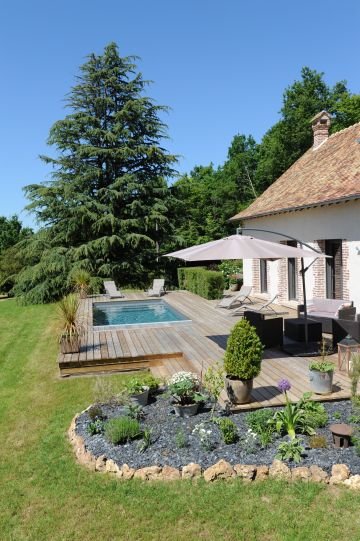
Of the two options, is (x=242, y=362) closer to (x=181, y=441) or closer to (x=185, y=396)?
(x=185, y=396)

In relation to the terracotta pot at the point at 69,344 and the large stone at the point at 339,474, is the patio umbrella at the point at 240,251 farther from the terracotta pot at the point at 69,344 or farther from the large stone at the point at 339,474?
the large stone at the point at 339,474

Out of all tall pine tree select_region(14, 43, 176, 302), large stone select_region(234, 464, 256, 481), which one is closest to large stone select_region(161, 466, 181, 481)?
large stone select_region(234, 464, 256, 481)

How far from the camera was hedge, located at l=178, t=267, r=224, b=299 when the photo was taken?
18250mm

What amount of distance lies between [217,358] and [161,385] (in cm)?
175

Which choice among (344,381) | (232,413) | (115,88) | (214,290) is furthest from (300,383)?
(115,88)

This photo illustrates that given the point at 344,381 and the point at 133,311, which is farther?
the point at 133,311

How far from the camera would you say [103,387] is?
672cm

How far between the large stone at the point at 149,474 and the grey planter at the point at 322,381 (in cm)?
297

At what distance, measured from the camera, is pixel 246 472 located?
468 centimetres

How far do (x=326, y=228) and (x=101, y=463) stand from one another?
1095 cm

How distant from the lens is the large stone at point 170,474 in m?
4.76

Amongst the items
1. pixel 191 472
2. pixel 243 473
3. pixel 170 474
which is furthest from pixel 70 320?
pixel 243 473

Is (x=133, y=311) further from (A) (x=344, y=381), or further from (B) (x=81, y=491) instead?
(B) (x=81, y=491)

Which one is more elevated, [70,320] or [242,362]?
[70,320]
